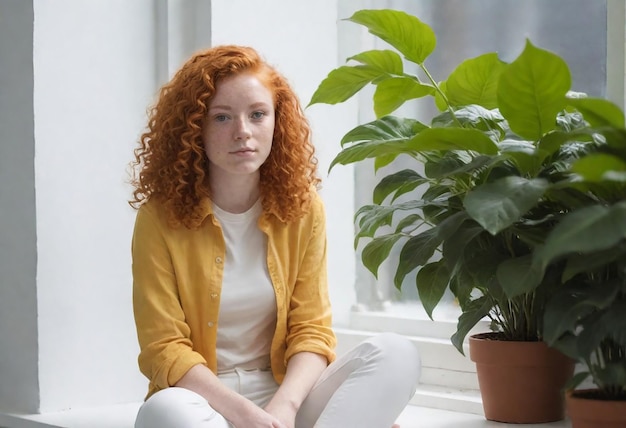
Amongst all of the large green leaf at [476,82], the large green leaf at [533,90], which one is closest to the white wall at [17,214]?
the large green leaf at [476,82]

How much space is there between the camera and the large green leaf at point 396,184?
177 cm

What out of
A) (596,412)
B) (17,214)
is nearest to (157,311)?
(17,214)

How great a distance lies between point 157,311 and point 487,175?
656 mm

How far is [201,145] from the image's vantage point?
6.19 feet

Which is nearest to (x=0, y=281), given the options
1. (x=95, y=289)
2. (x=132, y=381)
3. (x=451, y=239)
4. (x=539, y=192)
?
(x=95, y=289)

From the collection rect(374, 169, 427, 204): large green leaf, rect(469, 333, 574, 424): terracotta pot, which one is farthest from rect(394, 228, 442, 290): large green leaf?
rect(469, 333, 574, 424): terracotta pot

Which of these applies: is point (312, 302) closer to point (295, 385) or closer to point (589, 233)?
point (295, 385)

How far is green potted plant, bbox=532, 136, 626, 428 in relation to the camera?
1265 millimetres

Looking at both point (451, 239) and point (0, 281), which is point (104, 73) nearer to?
point (0, 281)

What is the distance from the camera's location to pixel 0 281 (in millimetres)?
2217

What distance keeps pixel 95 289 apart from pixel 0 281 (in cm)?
22

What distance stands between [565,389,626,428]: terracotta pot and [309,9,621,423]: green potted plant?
18 cm

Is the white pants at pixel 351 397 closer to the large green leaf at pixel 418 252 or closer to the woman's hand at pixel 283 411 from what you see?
the woman's hand at pixel 283 411

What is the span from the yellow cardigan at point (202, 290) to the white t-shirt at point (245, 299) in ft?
0.08
